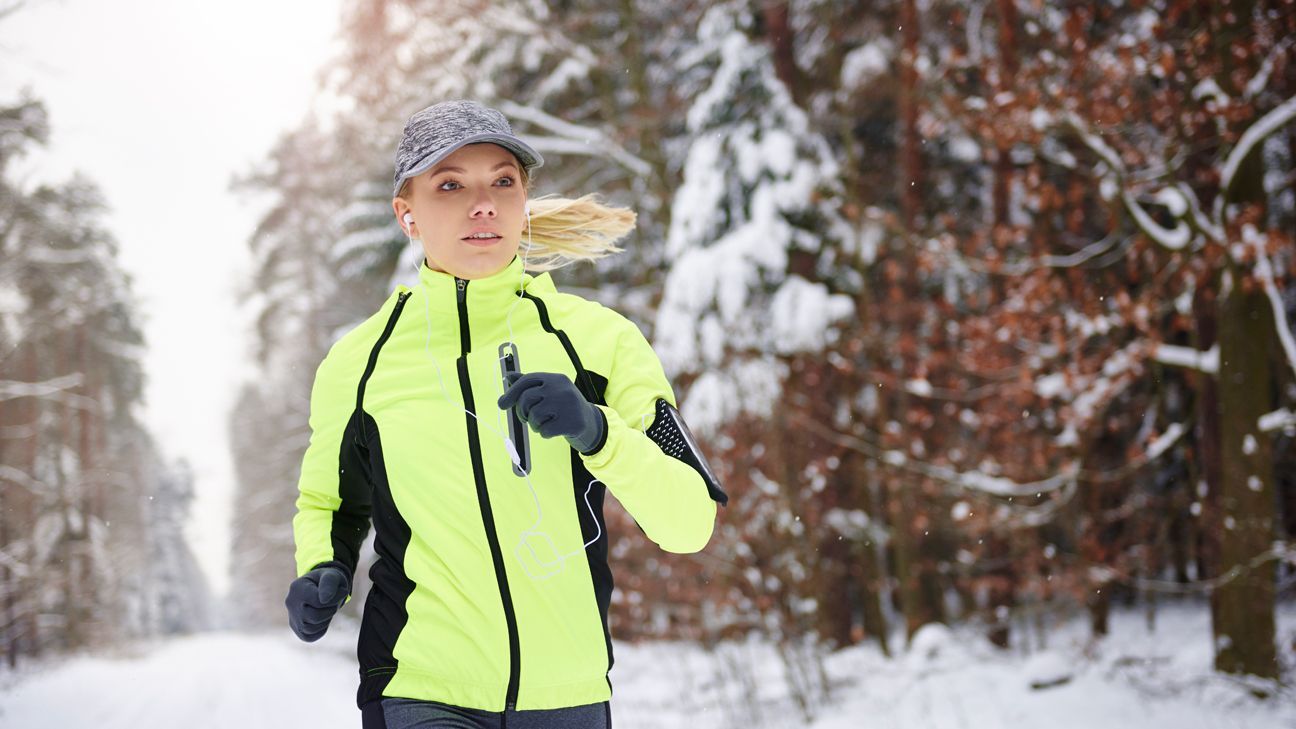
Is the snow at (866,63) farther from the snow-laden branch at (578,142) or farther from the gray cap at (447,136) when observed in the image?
the gray cap at (447,136)

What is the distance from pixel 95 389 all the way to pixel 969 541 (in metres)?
27.1

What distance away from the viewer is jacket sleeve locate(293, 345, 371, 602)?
2412 mm

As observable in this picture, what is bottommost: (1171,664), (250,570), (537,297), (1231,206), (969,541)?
(250,570)

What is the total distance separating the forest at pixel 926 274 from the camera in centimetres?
768

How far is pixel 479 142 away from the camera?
89.4 inches

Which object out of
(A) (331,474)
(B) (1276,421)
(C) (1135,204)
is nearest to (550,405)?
(A) (331,474)

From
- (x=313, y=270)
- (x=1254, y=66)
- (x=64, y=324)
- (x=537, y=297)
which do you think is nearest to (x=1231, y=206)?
(x=1254, y=66)

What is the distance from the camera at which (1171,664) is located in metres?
9.34

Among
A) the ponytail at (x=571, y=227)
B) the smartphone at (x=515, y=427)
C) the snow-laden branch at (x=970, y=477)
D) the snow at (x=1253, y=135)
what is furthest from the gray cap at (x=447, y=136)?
the snow-laden branch at (x=970, y=477)

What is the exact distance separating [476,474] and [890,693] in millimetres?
7489

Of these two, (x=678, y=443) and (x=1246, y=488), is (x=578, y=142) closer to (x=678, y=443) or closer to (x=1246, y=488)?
(x=1246, y=488)

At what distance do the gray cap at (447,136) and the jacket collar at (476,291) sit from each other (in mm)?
238

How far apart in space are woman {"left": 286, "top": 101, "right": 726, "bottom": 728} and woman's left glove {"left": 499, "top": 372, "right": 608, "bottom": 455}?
0.42 ft

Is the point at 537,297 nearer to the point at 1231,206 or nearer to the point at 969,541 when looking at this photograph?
the point at 1231,206
